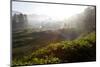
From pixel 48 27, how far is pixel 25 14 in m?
0.35

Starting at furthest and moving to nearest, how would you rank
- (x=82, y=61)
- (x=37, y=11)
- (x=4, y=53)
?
(x=82, y=61) → (x=37, y=11) → (x=4, y=53)

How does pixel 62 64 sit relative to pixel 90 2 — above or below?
below

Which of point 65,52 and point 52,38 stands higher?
point 52,38

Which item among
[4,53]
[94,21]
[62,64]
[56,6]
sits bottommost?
[62,64]

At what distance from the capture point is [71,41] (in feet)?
9.14

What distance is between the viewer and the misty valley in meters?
2.54

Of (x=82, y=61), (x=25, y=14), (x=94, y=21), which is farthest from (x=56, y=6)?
(x=82, y=61)

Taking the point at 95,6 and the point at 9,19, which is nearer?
the point at 9,19

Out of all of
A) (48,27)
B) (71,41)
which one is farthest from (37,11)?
(71,41)

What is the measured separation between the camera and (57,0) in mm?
2727

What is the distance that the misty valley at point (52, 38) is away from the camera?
8.34ft

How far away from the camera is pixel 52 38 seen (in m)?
2.70

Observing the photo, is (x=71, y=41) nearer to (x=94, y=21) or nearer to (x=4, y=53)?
(x=94, y=21)

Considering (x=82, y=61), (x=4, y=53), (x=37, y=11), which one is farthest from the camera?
(x=82, y=61)
